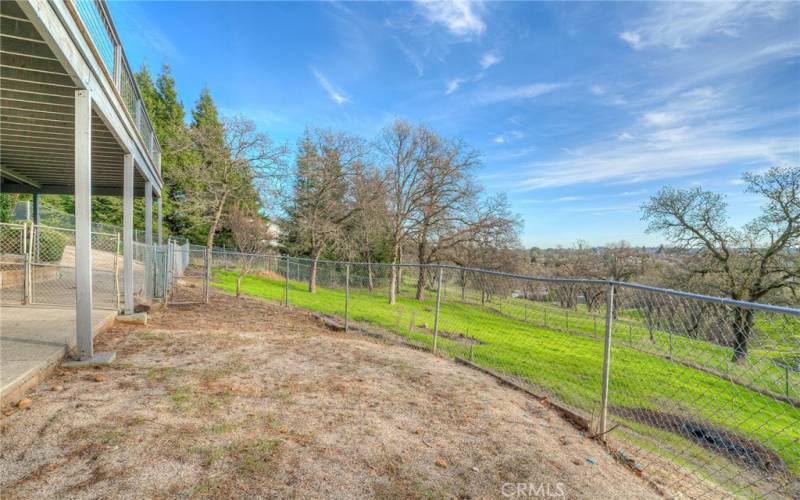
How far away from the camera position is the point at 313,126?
2267 centimetres

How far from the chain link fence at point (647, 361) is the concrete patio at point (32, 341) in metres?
4.80

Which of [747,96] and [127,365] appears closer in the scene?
[127,365]

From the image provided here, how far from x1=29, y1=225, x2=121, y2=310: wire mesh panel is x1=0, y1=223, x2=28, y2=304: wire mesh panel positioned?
227 millimetres

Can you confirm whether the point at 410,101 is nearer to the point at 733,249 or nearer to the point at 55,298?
the point at 733,249

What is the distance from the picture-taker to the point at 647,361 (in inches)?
247

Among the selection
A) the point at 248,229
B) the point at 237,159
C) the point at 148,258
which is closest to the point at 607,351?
the point at 148,258

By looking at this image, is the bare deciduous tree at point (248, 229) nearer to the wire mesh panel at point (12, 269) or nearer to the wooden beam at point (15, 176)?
the wooden beam at point (15, 176)

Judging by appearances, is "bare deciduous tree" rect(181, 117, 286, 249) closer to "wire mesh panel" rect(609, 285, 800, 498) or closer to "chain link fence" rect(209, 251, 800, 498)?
"chain link fence" rect(209, 251, 800, 498)

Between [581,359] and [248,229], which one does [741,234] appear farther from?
[248,229]

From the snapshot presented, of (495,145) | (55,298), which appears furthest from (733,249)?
(55,298)

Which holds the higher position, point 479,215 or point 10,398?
point 479,215

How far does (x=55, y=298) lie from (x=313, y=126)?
698 inches

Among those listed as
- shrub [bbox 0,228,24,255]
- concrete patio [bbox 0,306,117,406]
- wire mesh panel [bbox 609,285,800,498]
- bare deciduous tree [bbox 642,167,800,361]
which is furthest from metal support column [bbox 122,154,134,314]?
bare deciduous tree [bbox 642,167,800,361]

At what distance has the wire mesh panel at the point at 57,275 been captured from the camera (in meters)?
7.29
